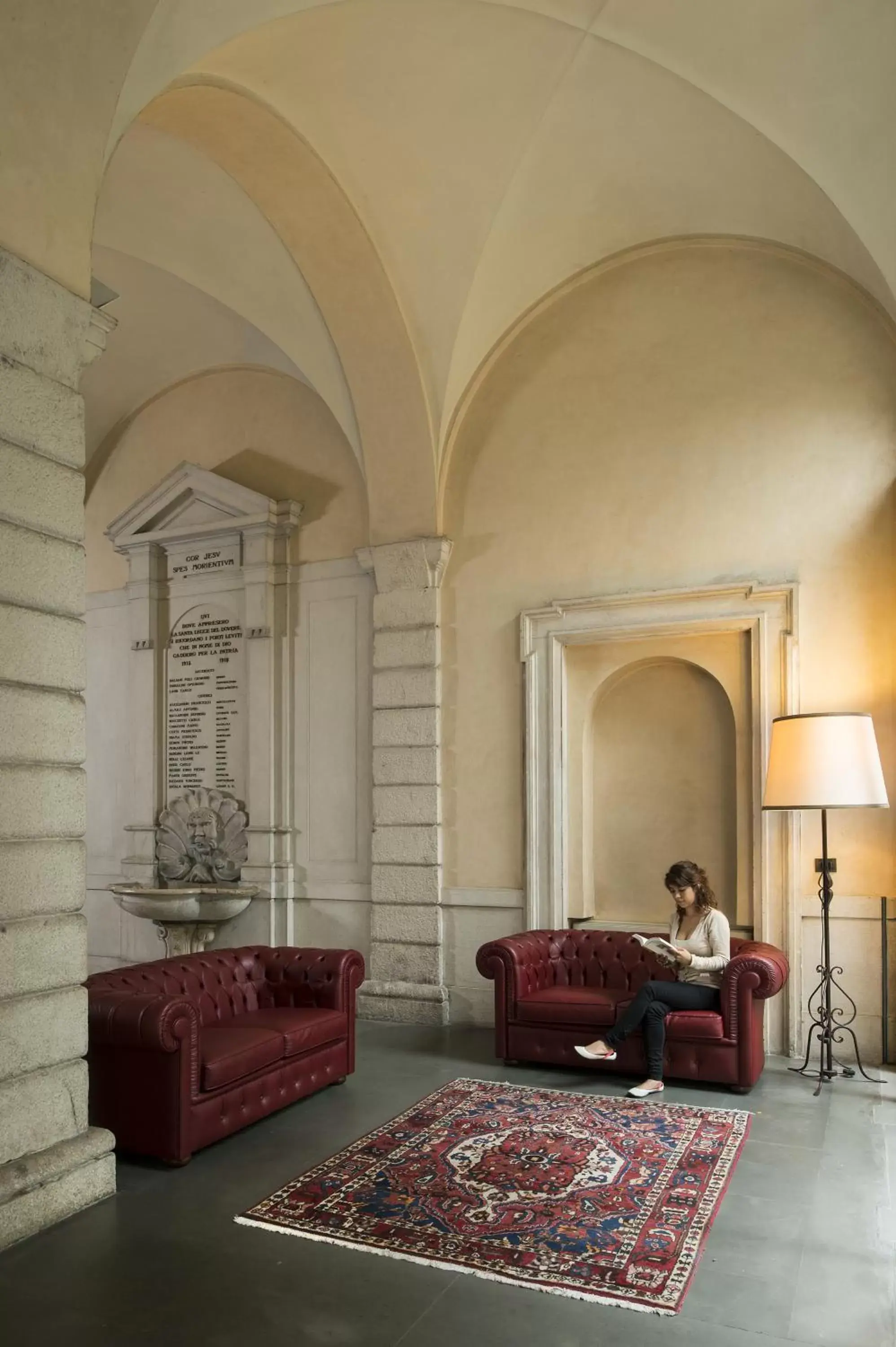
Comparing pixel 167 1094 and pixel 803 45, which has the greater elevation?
pixel 803 45

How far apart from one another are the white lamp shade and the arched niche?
1024 millimetres

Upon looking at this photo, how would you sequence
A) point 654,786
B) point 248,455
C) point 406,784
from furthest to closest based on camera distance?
point 248,455 < point 406,784 < point 654,786

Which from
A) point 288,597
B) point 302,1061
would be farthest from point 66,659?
point 288,597

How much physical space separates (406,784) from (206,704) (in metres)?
2.06

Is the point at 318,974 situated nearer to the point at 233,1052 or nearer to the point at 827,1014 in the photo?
the point at 233,1052

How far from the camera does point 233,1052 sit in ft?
15.5

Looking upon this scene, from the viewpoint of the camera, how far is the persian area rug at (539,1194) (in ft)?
11.5

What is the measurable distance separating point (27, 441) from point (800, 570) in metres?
4.53

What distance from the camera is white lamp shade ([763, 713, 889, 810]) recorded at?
5.61 meters

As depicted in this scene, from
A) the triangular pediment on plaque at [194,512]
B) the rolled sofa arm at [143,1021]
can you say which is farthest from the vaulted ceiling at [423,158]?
the rolled sofa arm at [143,1021]

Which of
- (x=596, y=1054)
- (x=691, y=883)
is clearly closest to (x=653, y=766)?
(x=691, y=883)

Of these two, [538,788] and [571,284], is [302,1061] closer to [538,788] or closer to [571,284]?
[538,788]

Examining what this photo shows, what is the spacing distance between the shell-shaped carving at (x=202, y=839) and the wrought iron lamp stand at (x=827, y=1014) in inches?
167

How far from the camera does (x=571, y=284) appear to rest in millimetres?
7375
